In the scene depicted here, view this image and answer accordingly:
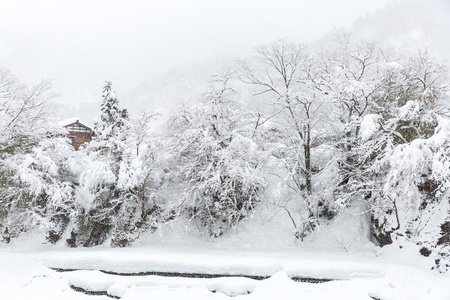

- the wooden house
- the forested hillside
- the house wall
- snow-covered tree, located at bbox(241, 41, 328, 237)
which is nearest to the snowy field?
the forested hillside

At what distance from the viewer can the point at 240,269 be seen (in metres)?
13.0

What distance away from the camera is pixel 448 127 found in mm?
11508

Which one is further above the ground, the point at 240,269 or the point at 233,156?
the point at 233,156

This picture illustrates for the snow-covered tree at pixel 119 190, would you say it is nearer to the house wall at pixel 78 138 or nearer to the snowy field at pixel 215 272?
the snowy field at pixel 215 272

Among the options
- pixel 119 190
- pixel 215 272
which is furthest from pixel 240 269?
pixel 119 190

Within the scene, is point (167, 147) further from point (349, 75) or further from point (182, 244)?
point (349, 75)

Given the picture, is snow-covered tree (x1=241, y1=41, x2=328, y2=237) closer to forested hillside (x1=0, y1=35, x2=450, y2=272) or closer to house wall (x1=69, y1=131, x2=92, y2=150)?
forested hillside (x1=0, y1=35, x2=450, y2=272)

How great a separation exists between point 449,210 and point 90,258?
16542 millimetres

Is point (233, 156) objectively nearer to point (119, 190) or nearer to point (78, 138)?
point (119, 190)

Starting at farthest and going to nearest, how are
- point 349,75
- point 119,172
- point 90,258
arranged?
point 119,172, point 349,75, point 90,258

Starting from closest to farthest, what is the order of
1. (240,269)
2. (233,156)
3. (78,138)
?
(240,269) < (233,156) < (78,138)

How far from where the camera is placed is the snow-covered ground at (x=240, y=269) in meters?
11.3

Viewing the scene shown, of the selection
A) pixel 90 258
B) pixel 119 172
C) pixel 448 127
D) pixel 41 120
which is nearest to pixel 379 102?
pixel 448 127

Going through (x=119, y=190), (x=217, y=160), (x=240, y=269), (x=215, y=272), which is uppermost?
(x=217, y=160)
